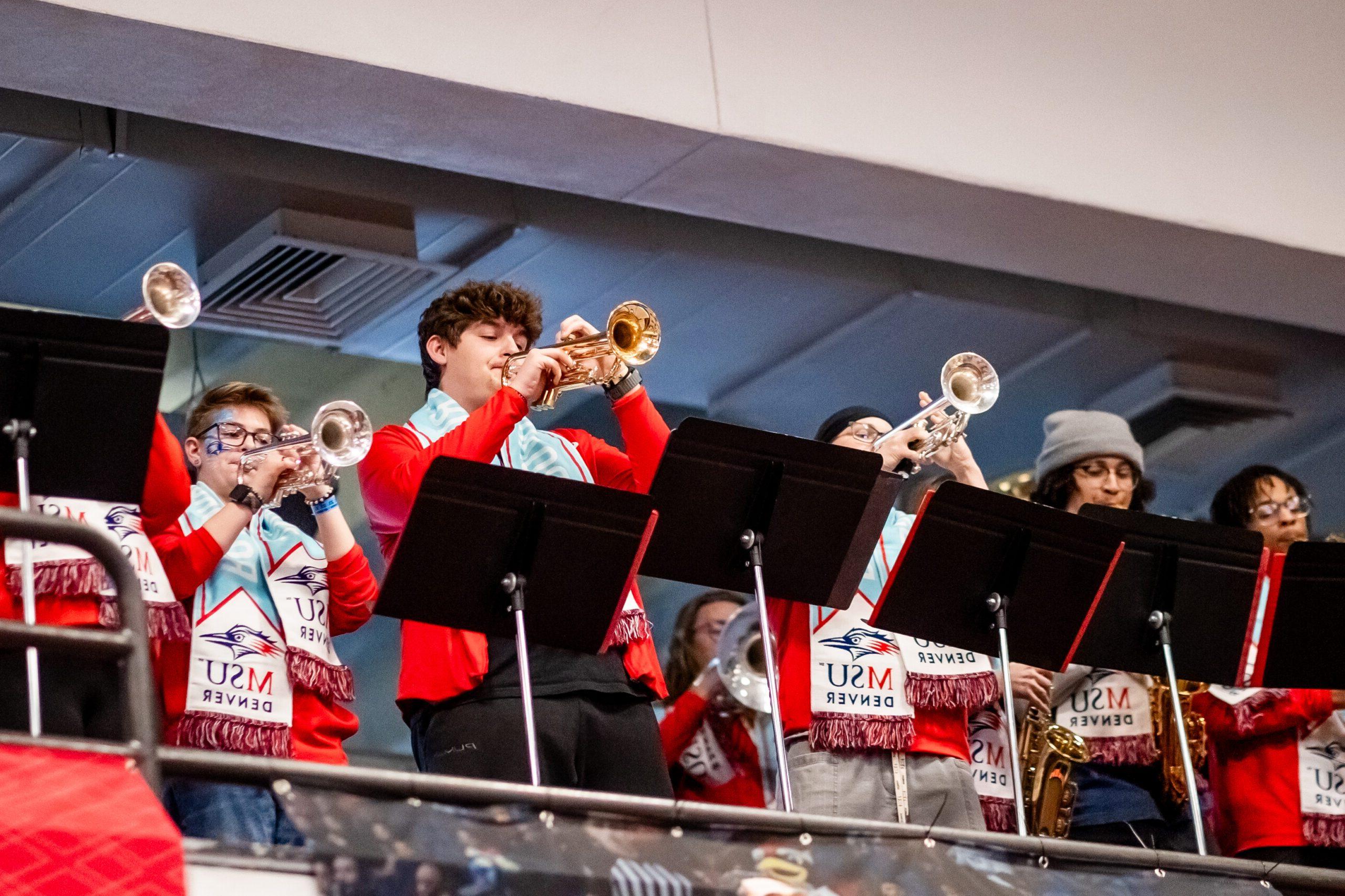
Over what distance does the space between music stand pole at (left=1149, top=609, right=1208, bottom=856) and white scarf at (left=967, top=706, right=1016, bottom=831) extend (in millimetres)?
448

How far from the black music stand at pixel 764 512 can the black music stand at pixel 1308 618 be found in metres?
0.96

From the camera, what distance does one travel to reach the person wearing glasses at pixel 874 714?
4059 mm

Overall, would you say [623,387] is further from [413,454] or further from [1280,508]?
[1280,508]

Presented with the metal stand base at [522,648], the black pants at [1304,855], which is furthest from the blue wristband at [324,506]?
the black pants at [1304,855]

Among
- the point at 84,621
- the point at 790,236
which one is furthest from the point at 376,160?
the point at 84,621

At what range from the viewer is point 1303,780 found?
177 inches

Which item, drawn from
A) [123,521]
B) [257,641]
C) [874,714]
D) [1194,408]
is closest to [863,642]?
[874,714]

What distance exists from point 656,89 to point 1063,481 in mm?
1530

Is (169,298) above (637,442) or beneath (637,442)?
above

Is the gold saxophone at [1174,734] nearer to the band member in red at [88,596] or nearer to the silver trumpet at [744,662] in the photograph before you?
the silver trumpet at [744,662]

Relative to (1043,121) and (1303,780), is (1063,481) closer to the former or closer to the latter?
(1303,780)

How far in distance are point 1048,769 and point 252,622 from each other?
1.96m

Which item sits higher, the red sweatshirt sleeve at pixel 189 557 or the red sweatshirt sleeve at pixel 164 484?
the red sweatshirt sleeve at pixel 164 484

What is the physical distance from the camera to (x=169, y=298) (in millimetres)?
3869
